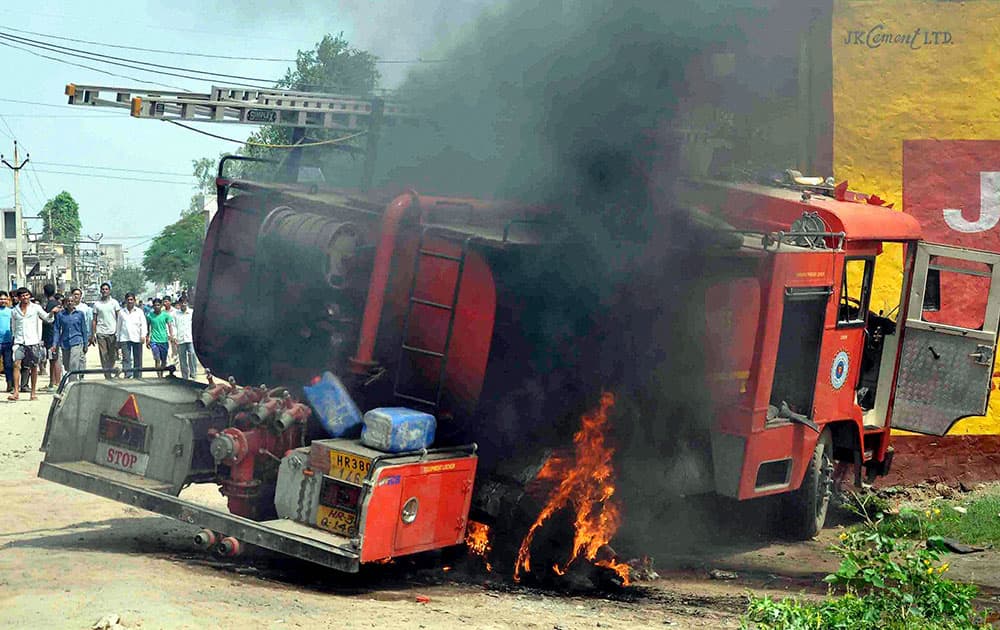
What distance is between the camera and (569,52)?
8.77m

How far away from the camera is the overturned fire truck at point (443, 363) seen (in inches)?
245

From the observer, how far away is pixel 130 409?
22.9 ft

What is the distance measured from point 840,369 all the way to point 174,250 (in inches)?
2487

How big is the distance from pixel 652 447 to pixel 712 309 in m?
0.98

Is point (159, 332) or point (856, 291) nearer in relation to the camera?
point (856, 291)

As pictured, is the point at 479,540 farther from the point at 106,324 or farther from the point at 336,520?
the point at 106,324

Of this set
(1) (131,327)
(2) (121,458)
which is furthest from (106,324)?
(2) (121,458)

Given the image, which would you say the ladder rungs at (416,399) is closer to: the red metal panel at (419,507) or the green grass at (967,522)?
the red metal panel at (419,507)

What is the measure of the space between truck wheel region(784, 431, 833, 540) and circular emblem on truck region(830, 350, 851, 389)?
0.45 m

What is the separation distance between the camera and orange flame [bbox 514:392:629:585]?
677cm

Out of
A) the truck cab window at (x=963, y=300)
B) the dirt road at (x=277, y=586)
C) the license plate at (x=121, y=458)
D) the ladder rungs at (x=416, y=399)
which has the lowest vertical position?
the dirt road at (x=277, y=586)

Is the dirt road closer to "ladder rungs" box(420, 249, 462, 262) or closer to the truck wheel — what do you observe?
the truck wheel

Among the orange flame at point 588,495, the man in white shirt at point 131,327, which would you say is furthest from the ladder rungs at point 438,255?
the man in white shirt at point 131,327

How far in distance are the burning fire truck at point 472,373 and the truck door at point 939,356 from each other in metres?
1.26
